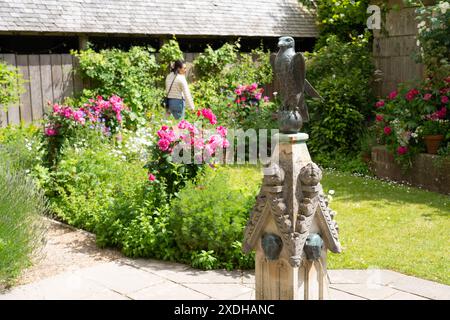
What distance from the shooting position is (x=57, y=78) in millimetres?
11359

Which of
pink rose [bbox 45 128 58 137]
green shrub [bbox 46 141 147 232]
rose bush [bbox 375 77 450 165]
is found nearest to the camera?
green shrub [bbox 46 141 147 232]

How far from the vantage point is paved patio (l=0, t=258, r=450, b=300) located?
15.2 ft

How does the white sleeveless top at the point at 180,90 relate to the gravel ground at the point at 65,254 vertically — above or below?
above

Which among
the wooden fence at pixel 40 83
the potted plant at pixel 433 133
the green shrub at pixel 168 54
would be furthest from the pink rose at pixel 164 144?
the green shrub at pixel 168 54

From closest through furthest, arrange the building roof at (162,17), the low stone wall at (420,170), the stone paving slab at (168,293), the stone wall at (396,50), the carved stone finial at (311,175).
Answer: the carved stone finial at (311,175), the stone paving slab at (168,293), the low stone wall at (420,170), the stone wall at (396,50), the building roof at (162,17)

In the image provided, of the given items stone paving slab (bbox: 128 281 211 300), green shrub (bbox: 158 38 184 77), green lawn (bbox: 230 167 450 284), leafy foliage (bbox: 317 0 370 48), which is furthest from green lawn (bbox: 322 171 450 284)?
leafy foliage (bbox: 317 0 370 48)

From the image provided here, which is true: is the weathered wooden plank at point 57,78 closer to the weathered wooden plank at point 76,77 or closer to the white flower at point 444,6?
the weathered wooden plank at point 76,77

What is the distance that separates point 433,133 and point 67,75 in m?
7.15

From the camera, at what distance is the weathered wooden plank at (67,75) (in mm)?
11469

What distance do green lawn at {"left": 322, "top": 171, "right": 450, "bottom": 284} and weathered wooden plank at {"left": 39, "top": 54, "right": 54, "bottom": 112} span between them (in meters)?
5.83

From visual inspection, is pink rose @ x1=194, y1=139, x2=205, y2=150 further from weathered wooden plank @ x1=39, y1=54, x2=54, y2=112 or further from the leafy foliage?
the leafy foliage

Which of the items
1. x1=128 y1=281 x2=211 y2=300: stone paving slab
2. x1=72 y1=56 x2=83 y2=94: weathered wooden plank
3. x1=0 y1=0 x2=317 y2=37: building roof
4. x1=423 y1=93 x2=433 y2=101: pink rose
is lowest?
x1=128 y1=281 x2=211 y2=300: stone paving slab

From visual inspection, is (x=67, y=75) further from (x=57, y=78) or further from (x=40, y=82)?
(x=40, y=82)

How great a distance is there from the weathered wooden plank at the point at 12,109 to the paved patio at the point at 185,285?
6.13 meters
